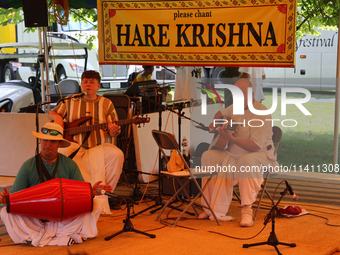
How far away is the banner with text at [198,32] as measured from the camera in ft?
14.8

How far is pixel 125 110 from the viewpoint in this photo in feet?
17.5

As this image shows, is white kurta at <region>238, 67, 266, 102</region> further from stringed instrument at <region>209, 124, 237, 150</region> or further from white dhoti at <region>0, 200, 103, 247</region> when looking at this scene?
white dhoti at <region>0, 200, 103, 247</region>

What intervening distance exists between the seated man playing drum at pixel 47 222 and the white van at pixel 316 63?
10410mm

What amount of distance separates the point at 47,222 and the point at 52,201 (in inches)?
13.8

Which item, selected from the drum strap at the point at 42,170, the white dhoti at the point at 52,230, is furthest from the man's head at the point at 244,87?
the drum strap at the point at 42,170

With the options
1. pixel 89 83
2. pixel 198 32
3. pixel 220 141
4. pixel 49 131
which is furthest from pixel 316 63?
pixel 49 131

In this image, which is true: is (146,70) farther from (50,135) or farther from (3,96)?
(50,135)

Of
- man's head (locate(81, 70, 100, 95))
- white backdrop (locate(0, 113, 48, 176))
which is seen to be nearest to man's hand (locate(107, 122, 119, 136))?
man's head (locate(81, 70, 100, 95))

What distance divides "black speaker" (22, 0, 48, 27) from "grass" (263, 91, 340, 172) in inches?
130

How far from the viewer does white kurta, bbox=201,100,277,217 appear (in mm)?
4105

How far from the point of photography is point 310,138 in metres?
9.49

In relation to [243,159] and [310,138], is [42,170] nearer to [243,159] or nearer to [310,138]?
[243,159]

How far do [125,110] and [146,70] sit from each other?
2018 millimetres

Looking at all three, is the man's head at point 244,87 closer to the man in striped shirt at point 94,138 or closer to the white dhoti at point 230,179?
the white dhoti at point 230,179
